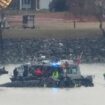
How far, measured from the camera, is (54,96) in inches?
2032

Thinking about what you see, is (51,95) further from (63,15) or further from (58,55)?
(63,15)

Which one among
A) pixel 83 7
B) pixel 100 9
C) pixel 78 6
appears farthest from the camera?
pixel 78 6

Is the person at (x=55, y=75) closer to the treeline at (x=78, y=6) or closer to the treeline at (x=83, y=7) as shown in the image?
the treeline at (x=83, y=7)

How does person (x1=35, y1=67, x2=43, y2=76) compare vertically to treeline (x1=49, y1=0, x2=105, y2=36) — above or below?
above

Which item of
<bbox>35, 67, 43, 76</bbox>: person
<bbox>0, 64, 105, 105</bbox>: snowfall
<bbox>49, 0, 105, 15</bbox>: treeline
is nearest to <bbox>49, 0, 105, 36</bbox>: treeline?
<bbox>49, 0, 105, 15</bbox>: treeline

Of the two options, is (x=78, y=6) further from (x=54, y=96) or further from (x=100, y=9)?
(x=54, y=96)

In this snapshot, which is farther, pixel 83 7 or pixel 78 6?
pixel 78 6

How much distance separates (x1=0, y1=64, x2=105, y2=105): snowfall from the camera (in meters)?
49.3

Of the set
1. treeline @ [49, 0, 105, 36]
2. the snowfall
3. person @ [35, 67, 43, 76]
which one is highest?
person @ [35, 67, 43, 76]

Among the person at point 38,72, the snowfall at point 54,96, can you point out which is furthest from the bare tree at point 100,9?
the person at point 38,72

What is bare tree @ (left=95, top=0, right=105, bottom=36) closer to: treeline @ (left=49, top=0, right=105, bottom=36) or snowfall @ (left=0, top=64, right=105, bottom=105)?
treeline @ (left=49, top=0, right=105, bottom=36)

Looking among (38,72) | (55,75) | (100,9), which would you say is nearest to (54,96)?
(55,75)

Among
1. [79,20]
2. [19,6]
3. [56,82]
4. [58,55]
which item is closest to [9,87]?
[56,82]

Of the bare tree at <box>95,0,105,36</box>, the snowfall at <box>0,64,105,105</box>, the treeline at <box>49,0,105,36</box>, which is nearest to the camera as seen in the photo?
the snowfall at <box>0,64,105,105</box>
